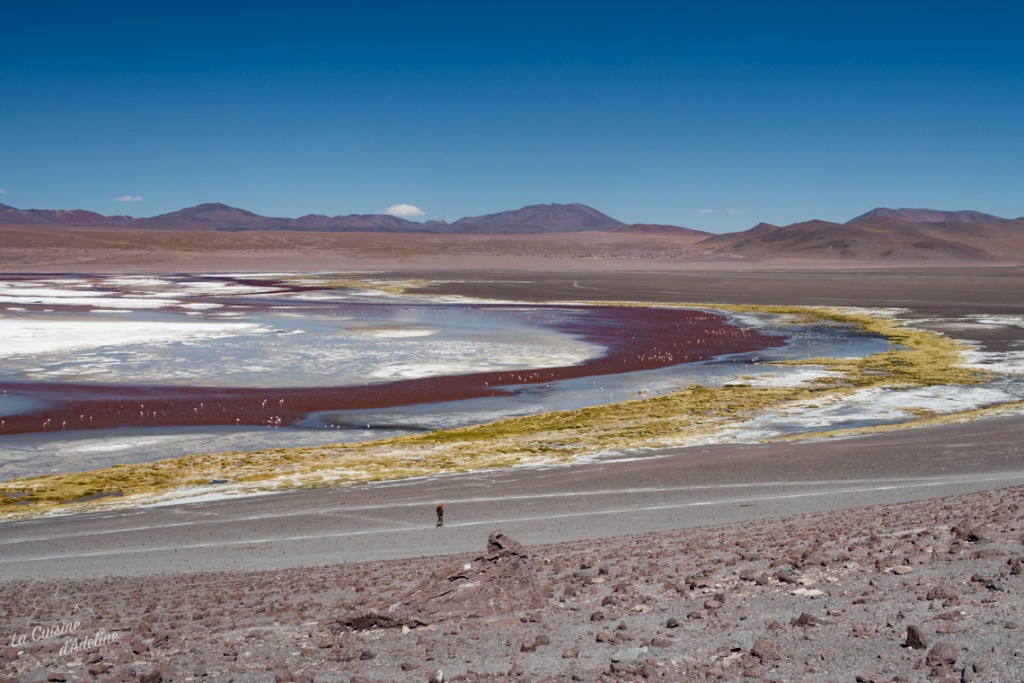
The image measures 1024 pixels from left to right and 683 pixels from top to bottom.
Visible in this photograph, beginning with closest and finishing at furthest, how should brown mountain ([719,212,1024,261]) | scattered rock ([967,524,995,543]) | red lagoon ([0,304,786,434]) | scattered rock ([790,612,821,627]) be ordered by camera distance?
scattered rock ([790,612,821,627]) < scattered rock ([967,524,995,543]) < red lagoon ([0,304,786,434]) < brown mountain ([719,212,1024,261])

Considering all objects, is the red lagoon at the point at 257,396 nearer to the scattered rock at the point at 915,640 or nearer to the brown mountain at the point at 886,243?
the scattered rock at the point at 915,640

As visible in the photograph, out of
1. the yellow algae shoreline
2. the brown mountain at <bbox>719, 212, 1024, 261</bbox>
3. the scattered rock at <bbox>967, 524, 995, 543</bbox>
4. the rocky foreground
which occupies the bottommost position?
the yellow algae shoreline

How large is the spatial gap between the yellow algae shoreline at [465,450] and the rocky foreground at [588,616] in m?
5.26

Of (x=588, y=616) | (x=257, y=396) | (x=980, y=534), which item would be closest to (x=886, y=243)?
(x=257, y=396)

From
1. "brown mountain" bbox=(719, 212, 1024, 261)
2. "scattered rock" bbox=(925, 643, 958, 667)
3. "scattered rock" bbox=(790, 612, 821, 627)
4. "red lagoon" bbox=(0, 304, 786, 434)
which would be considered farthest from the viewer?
"brown mountain" bbox=(719, 212, 1024, 261)

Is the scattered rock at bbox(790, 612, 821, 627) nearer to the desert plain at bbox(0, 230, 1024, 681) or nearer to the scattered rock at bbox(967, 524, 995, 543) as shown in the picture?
the desert plain at bbox(0, 230, 1024, 681)

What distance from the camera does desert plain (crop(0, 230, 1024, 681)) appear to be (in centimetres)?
700

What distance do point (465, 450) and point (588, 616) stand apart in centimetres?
1050

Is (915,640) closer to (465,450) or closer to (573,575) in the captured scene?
(573,575)

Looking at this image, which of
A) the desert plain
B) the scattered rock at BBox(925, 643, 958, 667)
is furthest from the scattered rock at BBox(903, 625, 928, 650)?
the scattered rock at BBox(925, 643, 958, 667)

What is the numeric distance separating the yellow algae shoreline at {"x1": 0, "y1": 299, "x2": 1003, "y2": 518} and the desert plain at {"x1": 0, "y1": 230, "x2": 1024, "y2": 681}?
95 cm

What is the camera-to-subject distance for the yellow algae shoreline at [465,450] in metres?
15.5

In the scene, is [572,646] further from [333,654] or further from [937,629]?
[937,629]

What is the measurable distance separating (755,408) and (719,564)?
1403cm
